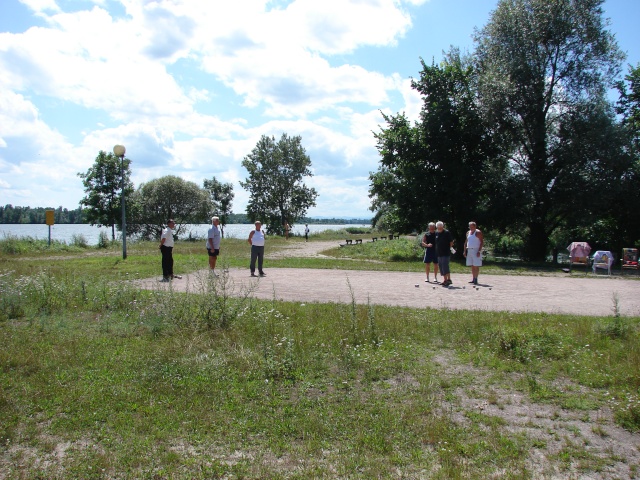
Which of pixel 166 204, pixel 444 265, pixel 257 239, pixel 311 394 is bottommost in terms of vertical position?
pixel 311 394

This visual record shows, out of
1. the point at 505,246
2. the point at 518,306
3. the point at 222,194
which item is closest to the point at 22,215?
the point at 222,194

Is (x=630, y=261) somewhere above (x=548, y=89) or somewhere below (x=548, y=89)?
below

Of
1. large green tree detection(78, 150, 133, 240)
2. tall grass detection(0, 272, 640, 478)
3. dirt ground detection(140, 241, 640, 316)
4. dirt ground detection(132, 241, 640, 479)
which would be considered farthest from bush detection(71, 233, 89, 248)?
tall grass detection(0, 272, 640, 478)

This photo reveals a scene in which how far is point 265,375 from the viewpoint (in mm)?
6164

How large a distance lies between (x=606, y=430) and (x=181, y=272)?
1524 cm

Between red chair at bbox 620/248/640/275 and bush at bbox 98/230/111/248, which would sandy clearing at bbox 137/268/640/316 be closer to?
red chair at bbox 620/248/640/275

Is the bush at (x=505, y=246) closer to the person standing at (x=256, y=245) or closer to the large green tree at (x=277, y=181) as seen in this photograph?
the person standing at (x=256, y=245)

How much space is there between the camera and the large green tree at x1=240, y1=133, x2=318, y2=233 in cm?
7312

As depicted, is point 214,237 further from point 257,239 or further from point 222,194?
point 222,194

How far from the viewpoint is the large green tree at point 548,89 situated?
25672 millimetres

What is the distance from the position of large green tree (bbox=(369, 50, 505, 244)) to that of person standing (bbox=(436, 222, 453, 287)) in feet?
40.1

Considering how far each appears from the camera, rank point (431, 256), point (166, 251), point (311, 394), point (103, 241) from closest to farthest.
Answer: point (311, 394) < point (166, 251) < point (431, 256) < point (103, 241)

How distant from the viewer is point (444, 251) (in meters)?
15.1

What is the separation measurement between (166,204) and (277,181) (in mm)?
19872
